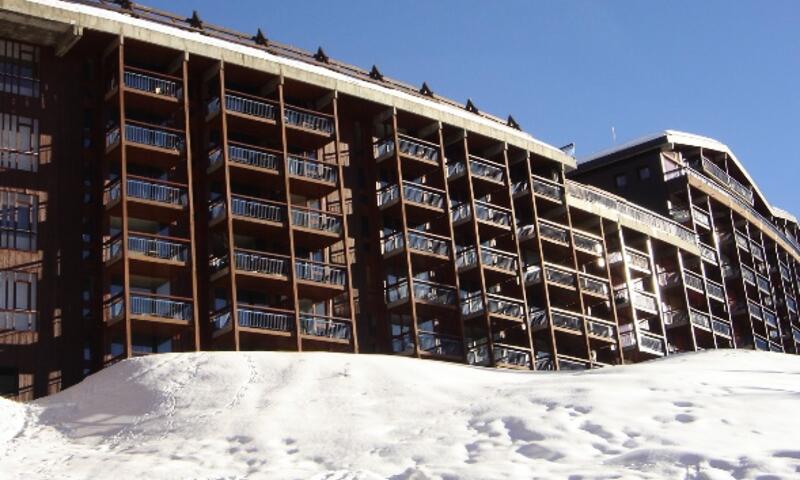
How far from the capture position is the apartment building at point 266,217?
41.2 metres

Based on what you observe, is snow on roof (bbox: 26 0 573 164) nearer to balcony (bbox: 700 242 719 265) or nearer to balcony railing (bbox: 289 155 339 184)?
balcony railing (bbox: 289 155 339 184)

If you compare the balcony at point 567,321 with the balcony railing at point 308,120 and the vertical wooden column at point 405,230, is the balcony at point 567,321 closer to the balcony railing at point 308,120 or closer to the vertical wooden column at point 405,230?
the vertical wooden column at point 405,230

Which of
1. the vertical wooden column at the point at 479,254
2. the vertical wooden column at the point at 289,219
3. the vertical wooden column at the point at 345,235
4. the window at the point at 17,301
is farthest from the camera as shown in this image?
the vertical wooden column at the point at 479,254

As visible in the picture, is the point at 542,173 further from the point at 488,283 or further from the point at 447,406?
the point at 447,406

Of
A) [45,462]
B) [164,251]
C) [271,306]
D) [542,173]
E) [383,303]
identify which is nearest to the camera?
[45,462]

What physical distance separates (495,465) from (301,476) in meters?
3.21

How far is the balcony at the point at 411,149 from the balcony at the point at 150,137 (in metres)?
11.5

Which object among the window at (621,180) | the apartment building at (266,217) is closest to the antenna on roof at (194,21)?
the apartment building at (266,217)

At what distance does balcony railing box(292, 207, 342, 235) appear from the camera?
154ft

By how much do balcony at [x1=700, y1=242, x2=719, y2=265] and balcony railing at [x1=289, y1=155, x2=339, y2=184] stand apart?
3210cm

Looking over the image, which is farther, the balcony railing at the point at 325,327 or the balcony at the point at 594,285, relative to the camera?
the balcony at the point at 594,285

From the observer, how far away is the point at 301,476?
18.4 metres

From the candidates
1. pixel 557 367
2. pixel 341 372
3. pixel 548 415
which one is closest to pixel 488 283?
pixel 557 367

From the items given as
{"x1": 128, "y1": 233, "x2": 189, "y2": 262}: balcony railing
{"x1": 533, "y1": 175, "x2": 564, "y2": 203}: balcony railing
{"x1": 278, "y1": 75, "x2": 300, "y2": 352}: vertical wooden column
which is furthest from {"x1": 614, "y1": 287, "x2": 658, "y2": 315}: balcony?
{"x1": 128, "y1": 233, "x2": 189, "y2": 262}: balcony railing
